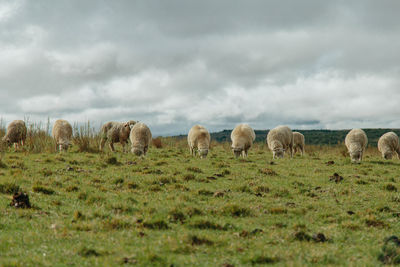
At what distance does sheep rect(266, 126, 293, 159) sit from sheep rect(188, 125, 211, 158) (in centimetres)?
483

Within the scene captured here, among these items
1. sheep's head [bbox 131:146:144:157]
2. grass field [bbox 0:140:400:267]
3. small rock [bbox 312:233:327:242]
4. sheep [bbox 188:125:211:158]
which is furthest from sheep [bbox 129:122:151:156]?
small rock [bbox 312:233:327:242]

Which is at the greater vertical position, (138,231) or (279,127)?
(279,127)

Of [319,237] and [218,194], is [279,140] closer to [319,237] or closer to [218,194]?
[218,194]

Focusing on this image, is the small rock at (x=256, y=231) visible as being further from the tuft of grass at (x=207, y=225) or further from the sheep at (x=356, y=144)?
the sheep at (x=356, y=144)

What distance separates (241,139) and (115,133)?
341 inches

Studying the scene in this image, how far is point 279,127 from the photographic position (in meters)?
26.2

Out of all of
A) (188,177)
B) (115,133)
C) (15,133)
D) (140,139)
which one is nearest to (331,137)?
(115,133)

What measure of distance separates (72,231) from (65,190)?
431 cm

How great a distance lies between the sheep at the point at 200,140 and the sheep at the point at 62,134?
27.7 ft

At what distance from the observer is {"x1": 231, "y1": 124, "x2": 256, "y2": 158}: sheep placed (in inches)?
923

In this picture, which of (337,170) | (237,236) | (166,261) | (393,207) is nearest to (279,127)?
(337,170)

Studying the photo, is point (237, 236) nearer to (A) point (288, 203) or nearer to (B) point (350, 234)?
(B) point (350, 234)

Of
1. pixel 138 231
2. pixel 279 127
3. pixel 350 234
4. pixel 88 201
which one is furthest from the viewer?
pixel 279 127

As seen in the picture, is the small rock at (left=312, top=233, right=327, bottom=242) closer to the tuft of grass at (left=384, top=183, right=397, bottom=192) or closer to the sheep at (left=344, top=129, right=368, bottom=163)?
the tuft of grass at (left=384, top=183, right=397, bottom=192)
